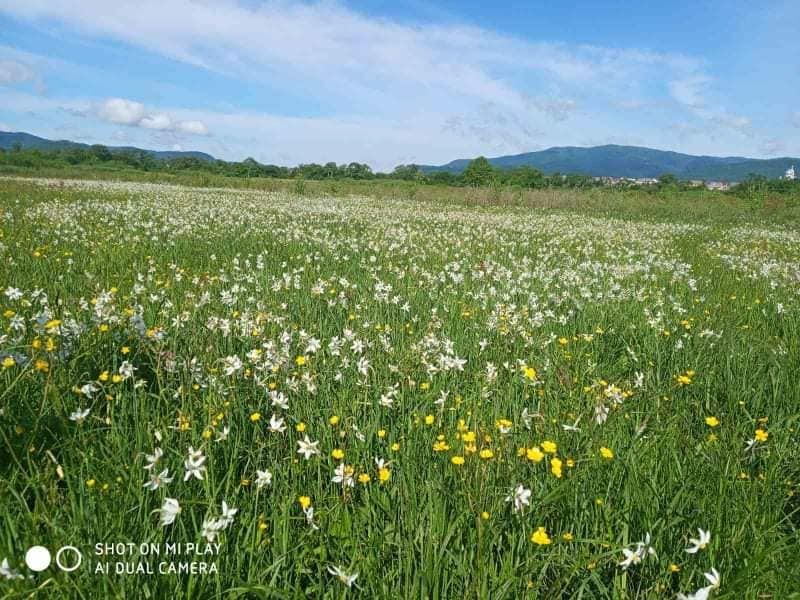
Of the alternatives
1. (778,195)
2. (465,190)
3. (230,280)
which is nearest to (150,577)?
(230,280)

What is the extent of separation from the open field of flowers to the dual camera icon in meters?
0.02


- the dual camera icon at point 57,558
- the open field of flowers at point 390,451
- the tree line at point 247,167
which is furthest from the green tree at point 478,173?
the dual camera icon at point 57,558

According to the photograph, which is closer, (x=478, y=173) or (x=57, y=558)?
(x=57, y=558)

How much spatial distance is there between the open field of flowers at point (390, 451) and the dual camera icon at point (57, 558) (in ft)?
0.06

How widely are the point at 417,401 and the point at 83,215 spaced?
11.8m

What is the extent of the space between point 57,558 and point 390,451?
1426 mm

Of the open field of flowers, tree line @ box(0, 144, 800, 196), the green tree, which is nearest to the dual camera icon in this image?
the open field of flowers

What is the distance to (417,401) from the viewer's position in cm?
318

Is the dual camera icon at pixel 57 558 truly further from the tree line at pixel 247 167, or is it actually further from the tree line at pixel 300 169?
the tree line at pixel 247 167

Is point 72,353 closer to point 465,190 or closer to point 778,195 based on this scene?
point 465,190

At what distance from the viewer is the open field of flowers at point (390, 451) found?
5.90 feet

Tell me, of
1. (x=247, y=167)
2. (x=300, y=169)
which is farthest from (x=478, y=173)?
(x=247, y=167)

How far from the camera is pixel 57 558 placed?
1.57 m

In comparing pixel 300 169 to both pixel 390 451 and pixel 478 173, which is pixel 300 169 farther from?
pixel 390 451
